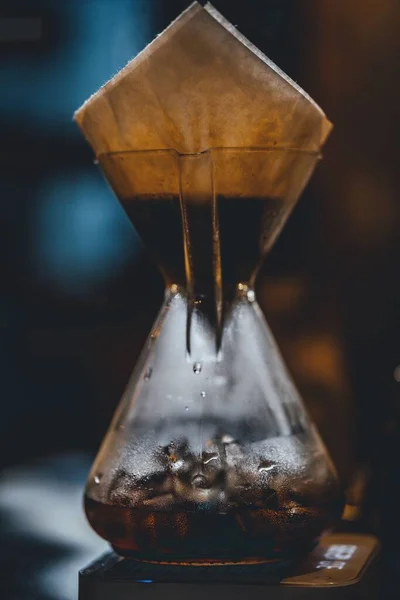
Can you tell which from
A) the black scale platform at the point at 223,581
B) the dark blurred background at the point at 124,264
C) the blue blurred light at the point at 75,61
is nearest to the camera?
the black scale platform at the point at 223,581

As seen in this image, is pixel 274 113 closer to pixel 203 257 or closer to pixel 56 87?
pixel 203 257

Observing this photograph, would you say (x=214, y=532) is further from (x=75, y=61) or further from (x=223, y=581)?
(x=75, y=61)

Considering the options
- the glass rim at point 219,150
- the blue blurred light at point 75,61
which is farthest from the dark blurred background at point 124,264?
the glass rim at point 219,150

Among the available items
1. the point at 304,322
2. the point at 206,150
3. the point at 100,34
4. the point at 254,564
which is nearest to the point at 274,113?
the point at 206,150

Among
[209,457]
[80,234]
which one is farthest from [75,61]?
[209,457]

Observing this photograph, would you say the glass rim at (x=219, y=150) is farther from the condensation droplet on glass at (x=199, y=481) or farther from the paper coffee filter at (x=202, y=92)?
the condensation droplet on glass at (x=199, y=481)

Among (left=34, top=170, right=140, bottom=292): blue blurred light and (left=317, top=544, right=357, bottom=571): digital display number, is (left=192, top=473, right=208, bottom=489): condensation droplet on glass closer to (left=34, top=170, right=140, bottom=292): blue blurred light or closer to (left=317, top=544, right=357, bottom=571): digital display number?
(left=317, top=544, right=357, bottom=571): digital display number
